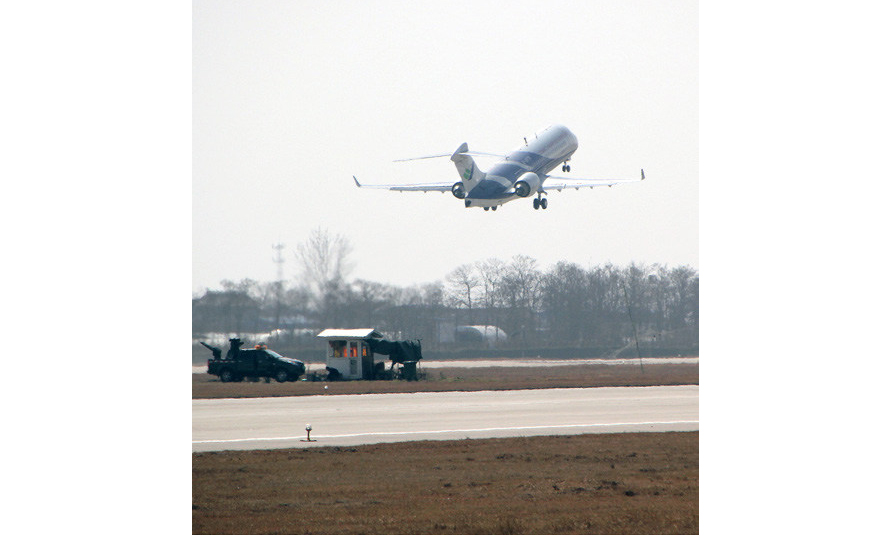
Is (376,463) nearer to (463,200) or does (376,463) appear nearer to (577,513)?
(577,513)

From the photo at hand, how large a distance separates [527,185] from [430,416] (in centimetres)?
1181

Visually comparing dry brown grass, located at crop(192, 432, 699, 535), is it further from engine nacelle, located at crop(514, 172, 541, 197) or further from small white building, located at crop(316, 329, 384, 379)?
small white building, located at crop(316, 329, 384, 379)

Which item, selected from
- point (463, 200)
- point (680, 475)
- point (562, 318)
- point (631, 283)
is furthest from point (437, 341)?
point (680, 475)

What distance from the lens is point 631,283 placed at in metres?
52.9

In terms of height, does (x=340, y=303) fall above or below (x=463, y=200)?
below

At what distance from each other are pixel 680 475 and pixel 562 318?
42191mm

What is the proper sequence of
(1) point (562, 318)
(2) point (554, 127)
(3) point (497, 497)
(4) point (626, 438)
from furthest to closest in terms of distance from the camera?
(1) point (562, 318), (2) point (554, 127), (4) point (626, 438), (3) point (497, 497)

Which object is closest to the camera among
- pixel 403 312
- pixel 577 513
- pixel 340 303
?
pixel 577 513

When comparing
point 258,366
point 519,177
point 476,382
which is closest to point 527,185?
point 519,177

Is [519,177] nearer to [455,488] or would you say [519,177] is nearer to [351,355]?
[351,355]

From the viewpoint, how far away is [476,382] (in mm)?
34438

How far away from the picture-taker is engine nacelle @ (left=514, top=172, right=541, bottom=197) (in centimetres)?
3089

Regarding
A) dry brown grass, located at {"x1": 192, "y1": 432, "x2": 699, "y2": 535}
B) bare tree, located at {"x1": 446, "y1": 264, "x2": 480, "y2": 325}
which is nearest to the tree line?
bare tree, located at {"x1": 446, "y1": 264, "x2": 480, "y2": 325}

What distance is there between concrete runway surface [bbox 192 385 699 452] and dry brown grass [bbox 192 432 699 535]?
167cm
